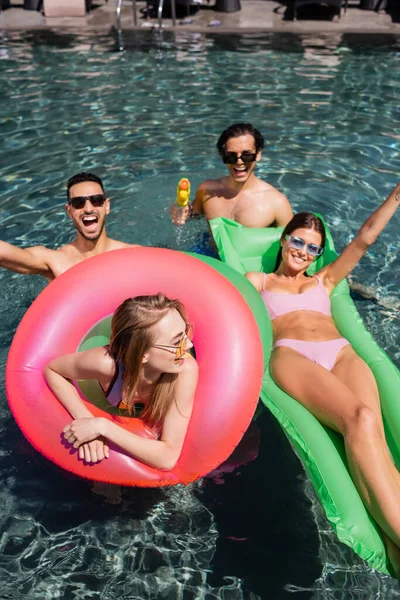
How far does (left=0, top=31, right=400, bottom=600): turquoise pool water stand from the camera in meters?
2.72

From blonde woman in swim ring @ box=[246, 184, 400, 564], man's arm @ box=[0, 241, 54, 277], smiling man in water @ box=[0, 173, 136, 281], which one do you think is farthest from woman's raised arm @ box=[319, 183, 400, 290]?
man's arm @ box=[0, 241, 54, 277]

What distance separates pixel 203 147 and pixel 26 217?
2.19 m

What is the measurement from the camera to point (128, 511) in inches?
116

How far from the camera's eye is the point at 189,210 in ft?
15.7

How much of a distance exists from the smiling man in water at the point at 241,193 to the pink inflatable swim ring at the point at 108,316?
1.44 metres

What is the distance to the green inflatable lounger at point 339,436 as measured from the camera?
2.52m

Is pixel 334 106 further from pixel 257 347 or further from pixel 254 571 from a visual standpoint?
pixel 254 571

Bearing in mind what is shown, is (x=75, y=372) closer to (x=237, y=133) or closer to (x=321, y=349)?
(x=321, y=349)

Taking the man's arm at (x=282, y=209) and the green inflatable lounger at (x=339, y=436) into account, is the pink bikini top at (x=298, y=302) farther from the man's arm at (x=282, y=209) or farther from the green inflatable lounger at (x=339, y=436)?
the man's arm at (x=282, y=209)

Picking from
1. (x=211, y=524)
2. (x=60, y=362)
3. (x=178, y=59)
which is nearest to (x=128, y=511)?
(x=211, y=524)

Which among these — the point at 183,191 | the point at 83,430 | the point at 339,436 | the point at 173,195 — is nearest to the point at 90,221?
the point at 183,191

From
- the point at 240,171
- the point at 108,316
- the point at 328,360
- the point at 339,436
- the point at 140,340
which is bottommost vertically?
the point at 339,436

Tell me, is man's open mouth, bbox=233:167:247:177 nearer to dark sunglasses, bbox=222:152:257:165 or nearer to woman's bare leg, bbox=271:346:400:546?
dark sunglasses, bbox=222:152:257:165

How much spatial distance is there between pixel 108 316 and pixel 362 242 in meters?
1.61
